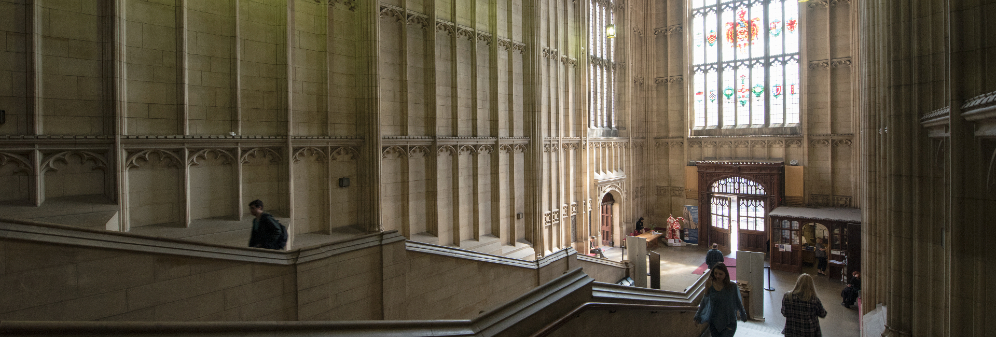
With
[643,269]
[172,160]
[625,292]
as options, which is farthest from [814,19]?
[172,160]

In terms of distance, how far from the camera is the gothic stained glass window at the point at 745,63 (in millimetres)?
16906

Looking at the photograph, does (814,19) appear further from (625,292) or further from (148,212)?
(148,212)

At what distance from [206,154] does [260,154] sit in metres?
0.84

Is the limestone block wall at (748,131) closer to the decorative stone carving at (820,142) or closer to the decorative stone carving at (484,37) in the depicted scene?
the decorative stone carving at (820,142)

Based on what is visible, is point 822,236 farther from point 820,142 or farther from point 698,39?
point 698,39

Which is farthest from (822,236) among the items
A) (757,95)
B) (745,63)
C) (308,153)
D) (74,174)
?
(74,174)

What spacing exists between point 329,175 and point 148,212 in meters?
2.79

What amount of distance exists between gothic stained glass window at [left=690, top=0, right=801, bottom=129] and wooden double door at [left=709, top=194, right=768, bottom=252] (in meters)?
2.74

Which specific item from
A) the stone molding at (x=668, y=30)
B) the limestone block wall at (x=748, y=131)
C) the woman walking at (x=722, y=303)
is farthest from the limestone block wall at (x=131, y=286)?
the stone molding at (x=668, y=30)

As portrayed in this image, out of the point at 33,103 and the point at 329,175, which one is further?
the point at 329,175

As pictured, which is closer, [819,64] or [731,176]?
[819,64]

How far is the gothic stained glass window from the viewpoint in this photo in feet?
55.5

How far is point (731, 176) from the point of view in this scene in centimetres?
1745

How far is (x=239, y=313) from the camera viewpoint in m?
4.58
